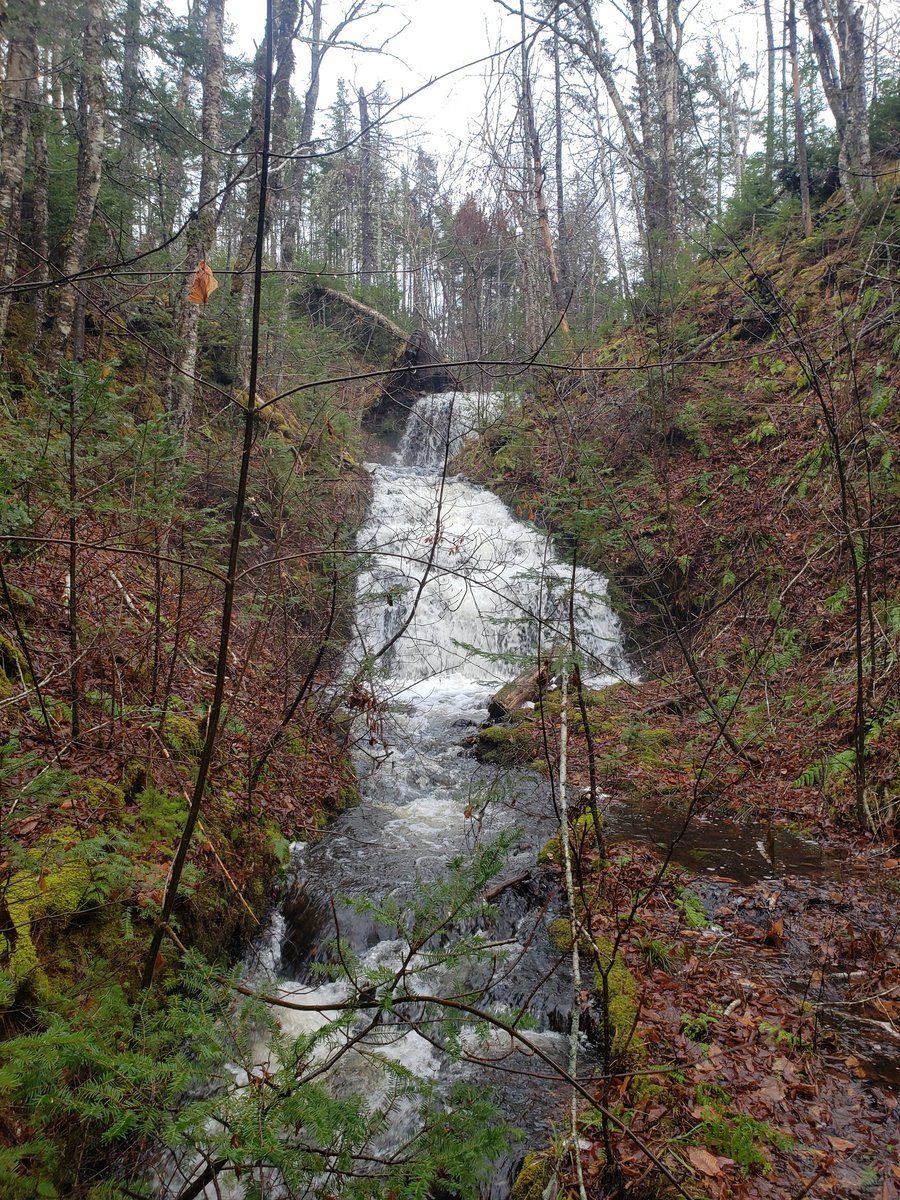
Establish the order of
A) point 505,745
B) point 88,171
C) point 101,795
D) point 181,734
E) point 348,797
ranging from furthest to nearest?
point 505,745
point 88,171
point 348,797
point 181,734
point 101,795

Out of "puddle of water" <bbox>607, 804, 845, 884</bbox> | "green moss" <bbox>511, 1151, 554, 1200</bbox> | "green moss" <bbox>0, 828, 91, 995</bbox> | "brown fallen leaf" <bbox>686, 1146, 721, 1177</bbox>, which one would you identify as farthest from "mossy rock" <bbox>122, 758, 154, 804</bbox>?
"puddle of water" <bbox>607, 804, 845, 884</bbox>

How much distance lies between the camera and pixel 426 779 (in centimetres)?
750

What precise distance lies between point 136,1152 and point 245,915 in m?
1.75

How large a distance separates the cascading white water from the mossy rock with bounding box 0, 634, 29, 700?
236 cm

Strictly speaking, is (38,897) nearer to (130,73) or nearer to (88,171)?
(88,171)

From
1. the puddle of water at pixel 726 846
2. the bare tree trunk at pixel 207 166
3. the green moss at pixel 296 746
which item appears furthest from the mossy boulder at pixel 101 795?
the bare tree trunk at pixel 207 166

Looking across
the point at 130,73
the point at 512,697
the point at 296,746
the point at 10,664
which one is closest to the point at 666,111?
the point at 130,73

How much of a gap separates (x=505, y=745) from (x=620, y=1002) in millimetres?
4722

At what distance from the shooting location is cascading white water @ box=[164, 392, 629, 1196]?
3.57 m

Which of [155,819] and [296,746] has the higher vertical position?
[155,819]

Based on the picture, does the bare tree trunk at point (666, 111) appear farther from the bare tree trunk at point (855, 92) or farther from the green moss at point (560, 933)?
the green moss at point (560, 933)

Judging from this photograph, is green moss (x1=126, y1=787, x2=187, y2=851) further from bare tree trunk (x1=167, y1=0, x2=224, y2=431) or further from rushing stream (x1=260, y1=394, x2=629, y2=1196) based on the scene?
Result: bare tree trunk (x1=167, y1=0, x2=224, y2=431)

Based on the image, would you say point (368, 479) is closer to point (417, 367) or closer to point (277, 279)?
point (277, 279)

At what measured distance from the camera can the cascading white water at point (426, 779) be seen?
3.57 m
